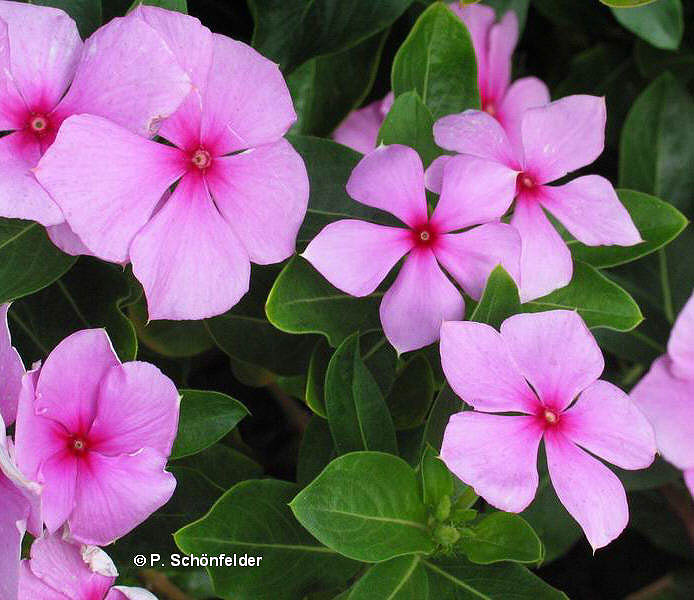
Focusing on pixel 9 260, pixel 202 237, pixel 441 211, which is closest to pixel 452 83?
pixel 441 211

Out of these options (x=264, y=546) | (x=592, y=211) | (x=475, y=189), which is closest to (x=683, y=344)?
(x=592, y=211)

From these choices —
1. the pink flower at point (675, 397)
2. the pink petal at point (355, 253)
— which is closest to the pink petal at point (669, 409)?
the pink flower at point (675, 397)

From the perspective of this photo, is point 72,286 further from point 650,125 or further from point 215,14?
point 650,125

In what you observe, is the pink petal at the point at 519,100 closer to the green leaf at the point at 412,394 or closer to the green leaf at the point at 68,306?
the green leaf at the point at 412,394

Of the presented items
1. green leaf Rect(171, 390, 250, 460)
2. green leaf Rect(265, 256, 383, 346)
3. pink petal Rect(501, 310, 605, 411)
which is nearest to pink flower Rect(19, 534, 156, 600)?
green leaf Rect(171, 390, 250, 460)

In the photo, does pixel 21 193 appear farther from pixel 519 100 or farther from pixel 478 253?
pixel 519 100

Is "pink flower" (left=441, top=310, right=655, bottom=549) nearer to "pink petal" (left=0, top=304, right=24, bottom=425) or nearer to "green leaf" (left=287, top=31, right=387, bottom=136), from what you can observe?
"pink petal" (left=0, top=304, right=24, bottom=425)
